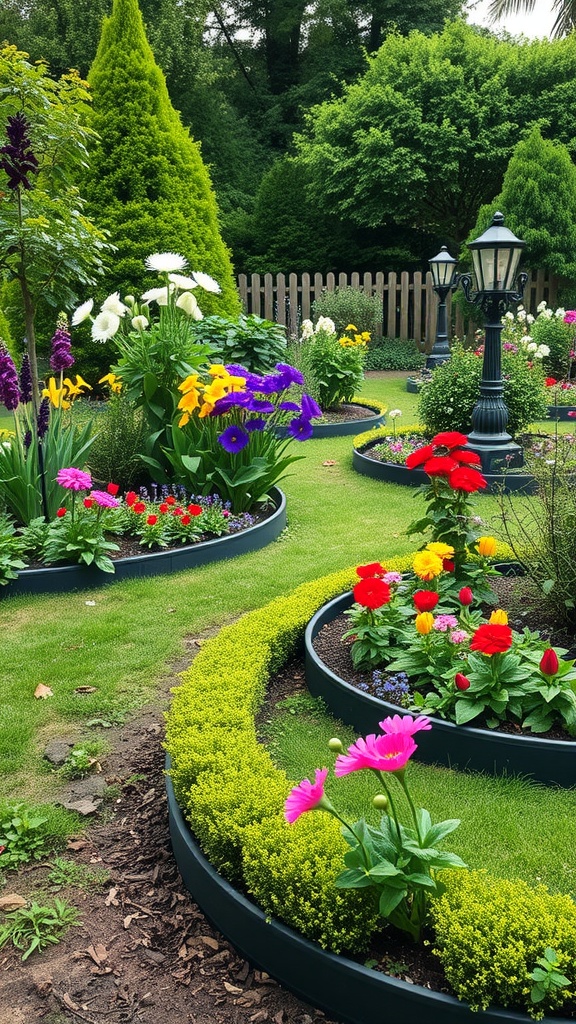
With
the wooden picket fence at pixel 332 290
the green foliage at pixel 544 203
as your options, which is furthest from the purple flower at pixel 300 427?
the wooden picket fence at pixel 332 290

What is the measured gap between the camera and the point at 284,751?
296cm

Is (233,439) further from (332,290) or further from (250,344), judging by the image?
(332,290)

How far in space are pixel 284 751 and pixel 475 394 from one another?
5.13 m

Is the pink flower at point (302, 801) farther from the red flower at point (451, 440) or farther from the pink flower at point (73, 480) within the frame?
the pink flower at point (73, 480)

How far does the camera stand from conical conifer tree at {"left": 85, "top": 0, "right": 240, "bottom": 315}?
35.4ft

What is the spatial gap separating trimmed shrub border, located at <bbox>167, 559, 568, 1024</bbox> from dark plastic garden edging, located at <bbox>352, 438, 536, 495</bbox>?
3.43 meters

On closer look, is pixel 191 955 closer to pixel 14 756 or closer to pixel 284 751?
pixel 284 751

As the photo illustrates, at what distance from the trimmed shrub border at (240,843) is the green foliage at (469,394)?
14.2 ft

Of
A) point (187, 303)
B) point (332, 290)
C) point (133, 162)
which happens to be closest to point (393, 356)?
point (332, 290)

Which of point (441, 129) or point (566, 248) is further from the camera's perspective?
point (441, 129)

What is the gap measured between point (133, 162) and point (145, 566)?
26.4 ft

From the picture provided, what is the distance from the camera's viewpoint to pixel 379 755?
5.51ft

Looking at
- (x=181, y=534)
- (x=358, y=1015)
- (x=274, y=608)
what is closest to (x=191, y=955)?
(x=358, y=1015)

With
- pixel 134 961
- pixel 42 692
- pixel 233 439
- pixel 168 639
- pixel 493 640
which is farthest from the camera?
pixel 233 439
